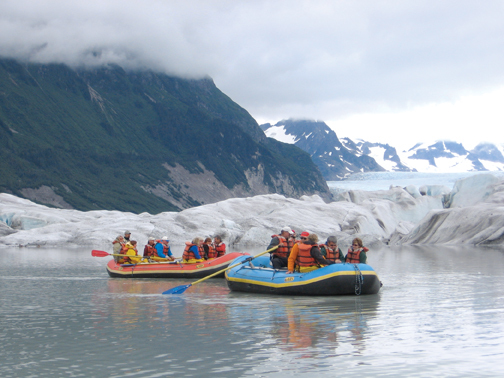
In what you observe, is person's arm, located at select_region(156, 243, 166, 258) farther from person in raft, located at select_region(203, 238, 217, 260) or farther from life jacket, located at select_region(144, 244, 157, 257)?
person in raft, located at select_region(203, 238, 217, 260)

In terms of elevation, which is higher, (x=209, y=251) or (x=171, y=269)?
(x=209, y=251)

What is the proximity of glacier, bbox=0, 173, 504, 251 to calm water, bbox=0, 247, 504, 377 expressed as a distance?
26313 mm

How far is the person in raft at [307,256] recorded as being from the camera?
16172mm

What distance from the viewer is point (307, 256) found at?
1647cm

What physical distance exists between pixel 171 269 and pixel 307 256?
333 inches

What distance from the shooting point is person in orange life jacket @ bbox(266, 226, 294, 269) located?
58.5 ft

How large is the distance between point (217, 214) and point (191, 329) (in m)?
47.0

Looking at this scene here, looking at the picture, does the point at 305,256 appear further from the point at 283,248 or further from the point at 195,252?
the point at 195,252

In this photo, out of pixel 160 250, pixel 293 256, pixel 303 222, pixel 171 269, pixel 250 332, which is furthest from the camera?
pixel 303 222

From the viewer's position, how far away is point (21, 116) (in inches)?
6757

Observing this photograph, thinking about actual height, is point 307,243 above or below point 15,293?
above

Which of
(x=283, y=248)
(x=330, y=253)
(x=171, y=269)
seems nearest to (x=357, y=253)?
(x=330, y=253)

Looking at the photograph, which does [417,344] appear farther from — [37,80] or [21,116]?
[37,80]

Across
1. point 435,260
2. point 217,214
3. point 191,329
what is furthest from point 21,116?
point 191,329
